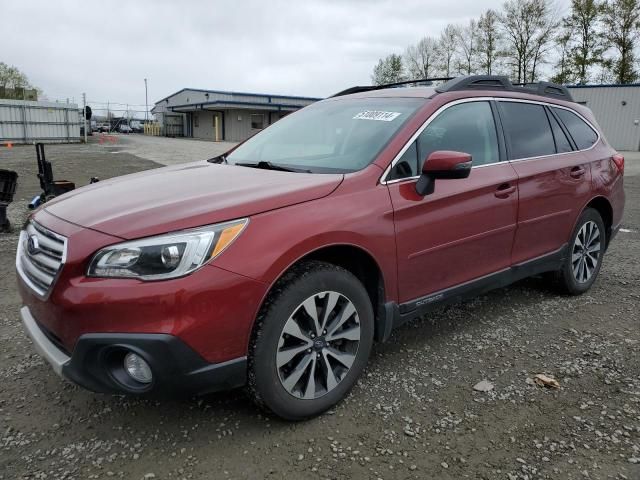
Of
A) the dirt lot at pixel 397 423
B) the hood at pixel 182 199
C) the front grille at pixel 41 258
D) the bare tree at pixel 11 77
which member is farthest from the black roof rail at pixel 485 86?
the bare tree at pixel 11 77

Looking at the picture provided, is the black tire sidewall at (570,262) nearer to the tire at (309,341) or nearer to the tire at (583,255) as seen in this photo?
the tire at (583,255)

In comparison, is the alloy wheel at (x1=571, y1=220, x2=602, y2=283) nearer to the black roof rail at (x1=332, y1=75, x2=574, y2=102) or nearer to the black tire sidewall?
the black tire sidewall

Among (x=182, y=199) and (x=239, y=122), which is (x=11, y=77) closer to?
(x=239, y=122)

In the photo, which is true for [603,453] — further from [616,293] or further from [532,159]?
[616,293]

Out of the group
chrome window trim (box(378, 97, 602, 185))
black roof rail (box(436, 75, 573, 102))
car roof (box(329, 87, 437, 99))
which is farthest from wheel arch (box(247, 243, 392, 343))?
black roof rail (box(436, 75, 573, 102))

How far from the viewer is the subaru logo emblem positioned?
250 centimetres

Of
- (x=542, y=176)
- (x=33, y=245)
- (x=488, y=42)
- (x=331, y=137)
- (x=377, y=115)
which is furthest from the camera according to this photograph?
(x=488, y=42)

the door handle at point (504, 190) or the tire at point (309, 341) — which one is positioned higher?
the door handle at point (504, 190)

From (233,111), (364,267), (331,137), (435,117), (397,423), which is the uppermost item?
(233,111)

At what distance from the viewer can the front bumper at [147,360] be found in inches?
83.1

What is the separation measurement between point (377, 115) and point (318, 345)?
61.9 inches

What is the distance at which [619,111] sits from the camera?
3050cm

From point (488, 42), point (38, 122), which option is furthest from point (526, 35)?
point (38, 122)

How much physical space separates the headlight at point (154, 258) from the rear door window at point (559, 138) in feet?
10.6
